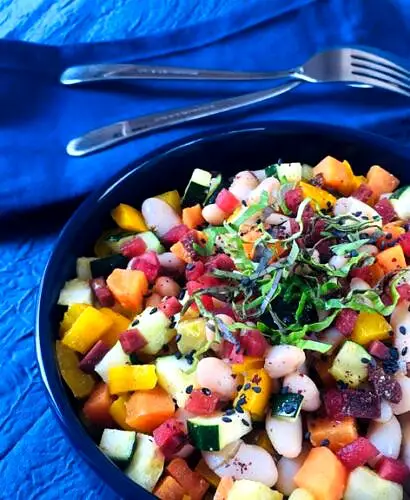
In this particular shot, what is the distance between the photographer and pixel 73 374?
1.12 meters

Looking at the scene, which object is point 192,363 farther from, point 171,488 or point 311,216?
point 311,216

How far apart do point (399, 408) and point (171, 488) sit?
304 mm

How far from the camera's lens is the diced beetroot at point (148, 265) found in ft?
3.89

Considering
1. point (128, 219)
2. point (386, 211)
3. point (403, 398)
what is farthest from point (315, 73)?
point (403, 398)

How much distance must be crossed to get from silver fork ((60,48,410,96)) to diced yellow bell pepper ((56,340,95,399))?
634mm

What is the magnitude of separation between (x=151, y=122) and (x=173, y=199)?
0.26 m

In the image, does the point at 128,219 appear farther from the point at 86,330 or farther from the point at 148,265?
the point at 86,330

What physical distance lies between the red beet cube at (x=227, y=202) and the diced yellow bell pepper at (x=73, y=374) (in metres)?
0.31

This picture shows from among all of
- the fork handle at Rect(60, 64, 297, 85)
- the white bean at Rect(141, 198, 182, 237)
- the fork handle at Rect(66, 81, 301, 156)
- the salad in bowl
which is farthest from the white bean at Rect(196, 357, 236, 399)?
the fork handle at Rect(60, 64, 297, 85)

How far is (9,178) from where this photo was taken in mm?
1479

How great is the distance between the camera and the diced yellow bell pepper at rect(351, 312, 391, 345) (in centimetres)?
107

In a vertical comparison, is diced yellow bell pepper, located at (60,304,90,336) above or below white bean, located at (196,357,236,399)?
above

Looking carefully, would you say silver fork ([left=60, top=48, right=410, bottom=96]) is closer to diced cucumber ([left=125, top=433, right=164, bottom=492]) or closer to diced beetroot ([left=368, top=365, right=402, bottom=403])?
diced beetroot ([left=368, top=365, right=402, bottom=403])

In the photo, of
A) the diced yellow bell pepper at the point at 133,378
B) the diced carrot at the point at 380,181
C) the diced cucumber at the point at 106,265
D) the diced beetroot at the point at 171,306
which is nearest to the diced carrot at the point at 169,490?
the diced yellow bell pepper at the point at 133,378
